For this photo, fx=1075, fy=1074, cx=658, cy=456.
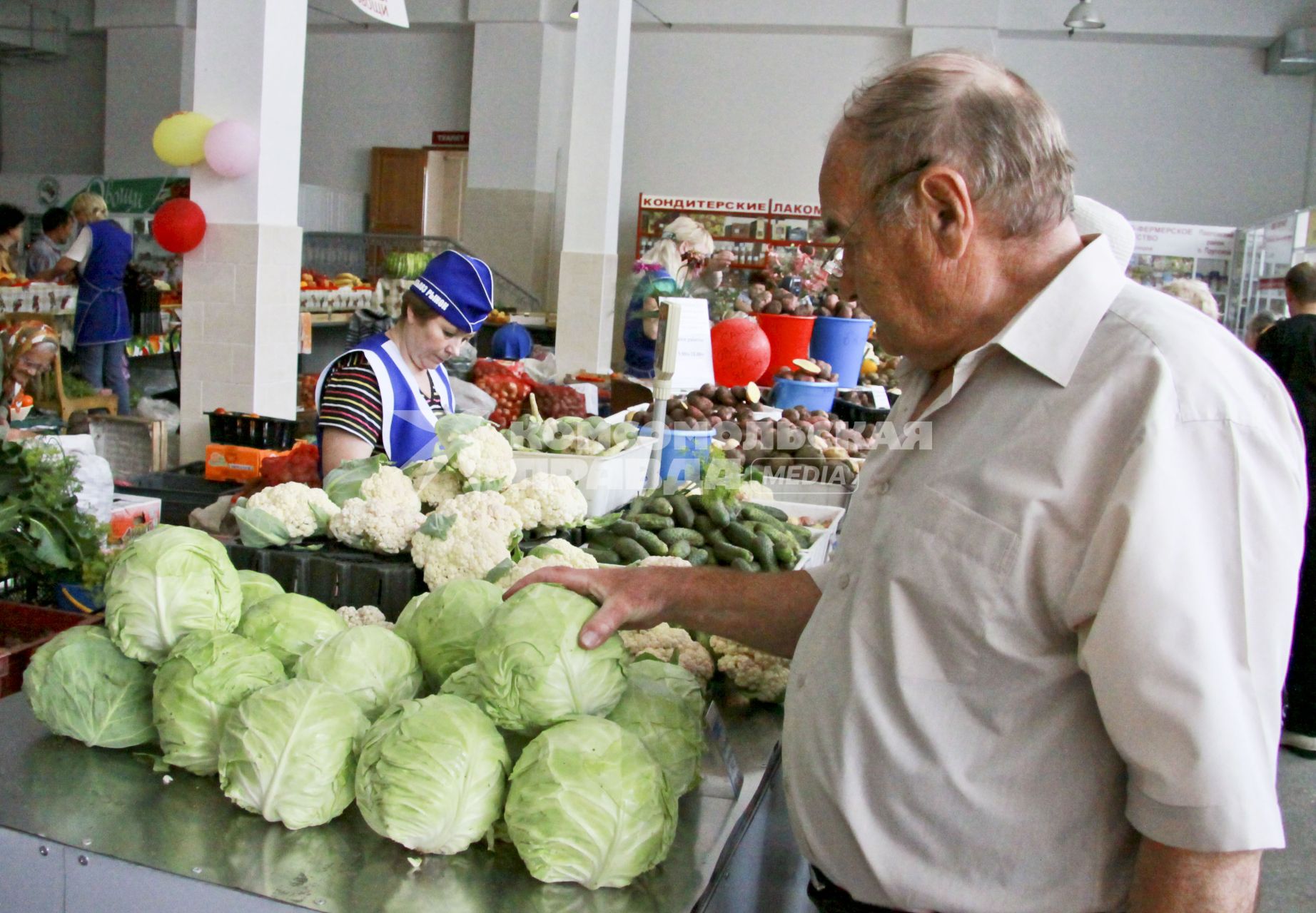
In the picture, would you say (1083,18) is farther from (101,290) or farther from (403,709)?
(403,709)

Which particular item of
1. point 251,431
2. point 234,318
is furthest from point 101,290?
point 251,431

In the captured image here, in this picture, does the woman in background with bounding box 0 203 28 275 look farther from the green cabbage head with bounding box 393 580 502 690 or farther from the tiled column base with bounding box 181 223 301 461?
the green cabbage head with bounding box 393 580 502 690

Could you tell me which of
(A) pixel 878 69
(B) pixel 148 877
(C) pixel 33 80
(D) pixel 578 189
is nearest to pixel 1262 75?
A: (D) pixel 578 189

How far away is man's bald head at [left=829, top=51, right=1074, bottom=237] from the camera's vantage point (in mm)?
1133

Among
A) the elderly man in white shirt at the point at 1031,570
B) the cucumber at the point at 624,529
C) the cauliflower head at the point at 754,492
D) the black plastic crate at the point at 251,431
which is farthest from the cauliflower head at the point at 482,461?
the black plastic crate at the point at 251,431

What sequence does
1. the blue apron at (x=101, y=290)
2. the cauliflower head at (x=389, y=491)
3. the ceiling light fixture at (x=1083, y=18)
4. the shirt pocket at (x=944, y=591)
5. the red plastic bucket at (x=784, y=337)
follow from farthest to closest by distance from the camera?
the ceiling light fixture at (x=1083, y=18)
the blue apron at (x=101, y=290)
the red plastic bucket at (x=784, y=337)
the cauliflower head at (x=389, y=491)
the shirt pocket at (x=944, y=591)

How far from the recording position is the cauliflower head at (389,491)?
7.47 ft

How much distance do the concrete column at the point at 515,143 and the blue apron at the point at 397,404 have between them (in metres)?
9.94

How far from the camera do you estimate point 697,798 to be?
156cm

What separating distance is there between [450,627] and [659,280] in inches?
234

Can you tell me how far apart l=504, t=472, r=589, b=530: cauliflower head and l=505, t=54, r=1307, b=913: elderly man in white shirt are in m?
1.18

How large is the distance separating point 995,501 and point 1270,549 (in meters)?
0.25

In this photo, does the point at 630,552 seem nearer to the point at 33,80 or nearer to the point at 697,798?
the point at 697,798

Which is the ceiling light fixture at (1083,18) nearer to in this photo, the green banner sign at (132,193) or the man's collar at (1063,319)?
the green banner sign at (132,193)
